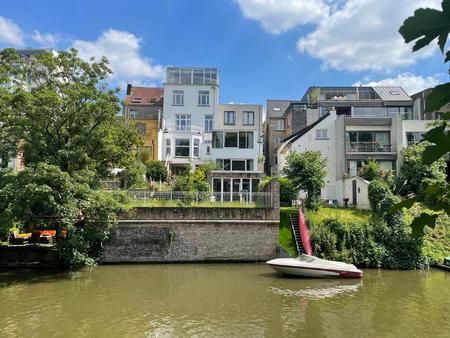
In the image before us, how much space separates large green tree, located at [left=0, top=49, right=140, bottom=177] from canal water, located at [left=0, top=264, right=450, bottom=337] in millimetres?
7138

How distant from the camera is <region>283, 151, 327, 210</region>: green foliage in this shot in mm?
29514

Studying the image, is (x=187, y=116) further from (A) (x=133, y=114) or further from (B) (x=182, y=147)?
(A) (x=133, y=114)

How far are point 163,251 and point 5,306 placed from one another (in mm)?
10906

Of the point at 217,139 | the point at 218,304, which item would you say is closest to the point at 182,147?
the point at 217,139

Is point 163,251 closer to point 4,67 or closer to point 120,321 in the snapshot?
point 120,321

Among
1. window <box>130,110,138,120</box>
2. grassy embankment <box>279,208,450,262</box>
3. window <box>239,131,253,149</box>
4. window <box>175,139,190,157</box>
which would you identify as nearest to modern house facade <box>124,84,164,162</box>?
window <box>130,110,138,120</box>

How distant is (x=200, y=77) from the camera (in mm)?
47781

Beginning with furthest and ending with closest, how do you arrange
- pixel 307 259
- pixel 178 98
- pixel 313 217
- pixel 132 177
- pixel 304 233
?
pixel 178 98, pixel 132 177, pixel 313 217, pixel 304 233, pixel 307 259

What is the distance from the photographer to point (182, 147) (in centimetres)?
4531

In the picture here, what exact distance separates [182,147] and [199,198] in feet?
61.4

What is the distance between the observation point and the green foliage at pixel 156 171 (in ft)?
131

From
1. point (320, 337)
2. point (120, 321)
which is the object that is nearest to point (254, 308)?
point (320, 337)

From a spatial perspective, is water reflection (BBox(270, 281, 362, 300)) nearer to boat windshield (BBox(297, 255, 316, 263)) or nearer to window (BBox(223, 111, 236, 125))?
boat windshield (BBox(297, 255, 316, 263))

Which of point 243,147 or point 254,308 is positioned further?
point 243,147
